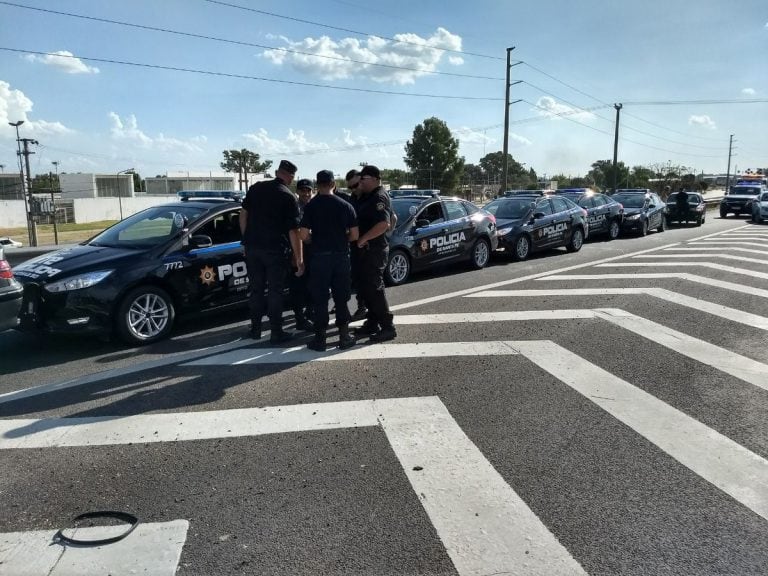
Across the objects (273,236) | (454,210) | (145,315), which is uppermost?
(454,210)

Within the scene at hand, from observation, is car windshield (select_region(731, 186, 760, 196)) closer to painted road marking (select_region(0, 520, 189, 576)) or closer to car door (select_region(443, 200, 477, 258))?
car door (select_region(443, 200, 477, 258))

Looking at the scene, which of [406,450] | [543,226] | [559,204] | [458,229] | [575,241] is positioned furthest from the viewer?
[575,241]

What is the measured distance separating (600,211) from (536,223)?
5.85 m

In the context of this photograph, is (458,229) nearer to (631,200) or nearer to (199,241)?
(199,241)

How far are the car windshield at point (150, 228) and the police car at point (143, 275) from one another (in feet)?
0.04

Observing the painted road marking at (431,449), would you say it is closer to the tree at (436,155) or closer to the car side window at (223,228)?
the car side window at (223,228)

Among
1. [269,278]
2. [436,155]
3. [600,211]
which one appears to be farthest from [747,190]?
[436,155]

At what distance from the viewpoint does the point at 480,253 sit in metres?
11.8

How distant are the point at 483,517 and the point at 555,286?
7203 mm

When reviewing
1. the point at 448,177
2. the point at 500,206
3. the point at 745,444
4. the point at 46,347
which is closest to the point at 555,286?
the point at 500,206

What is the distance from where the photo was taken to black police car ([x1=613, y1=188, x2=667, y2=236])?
19.3m

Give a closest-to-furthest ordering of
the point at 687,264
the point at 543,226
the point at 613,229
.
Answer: the point at 687,264, the point at 543,226, the point at 613,229

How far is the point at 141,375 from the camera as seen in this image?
5203 mm

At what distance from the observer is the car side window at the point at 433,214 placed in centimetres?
1053
